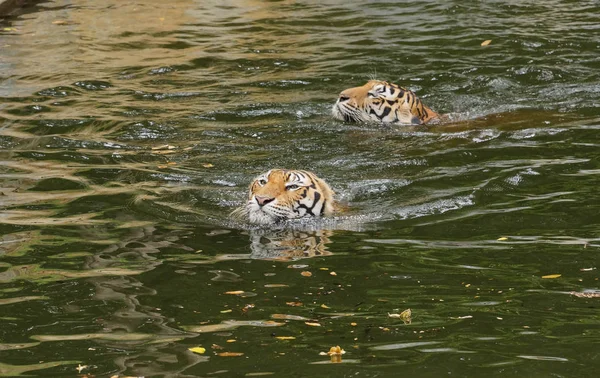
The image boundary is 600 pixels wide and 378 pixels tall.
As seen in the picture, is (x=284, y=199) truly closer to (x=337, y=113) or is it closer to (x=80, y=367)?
(x=80, y=367)

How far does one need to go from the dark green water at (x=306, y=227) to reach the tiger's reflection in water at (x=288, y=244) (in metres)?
0.02

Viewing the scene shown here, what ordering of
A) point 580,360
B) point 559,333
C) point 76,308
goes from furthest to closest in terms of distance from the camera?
point 76,308 < point 559,333 < point 580,360

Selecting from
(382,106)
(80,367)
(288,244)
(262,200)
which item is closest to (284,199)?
(262,200)

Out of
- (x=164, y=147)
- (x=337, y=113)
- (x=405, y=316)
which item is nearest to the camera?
(x=405, y=316)

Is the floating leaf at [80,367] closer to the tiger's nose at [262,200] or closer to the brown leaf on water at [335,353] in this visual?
the brown leaf on water at [335,353]

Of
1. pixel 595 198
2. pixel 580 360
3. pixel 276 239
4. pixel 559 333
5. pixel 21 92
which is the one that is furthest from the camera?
pixel 21 92

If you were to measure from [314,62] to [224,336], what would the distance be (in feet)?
25.7

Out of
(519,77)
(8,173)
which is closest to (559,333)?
(8,173)

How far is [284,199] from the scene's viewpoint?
6.04 m

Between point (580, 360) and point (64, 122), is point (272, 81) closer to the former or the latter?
point (64, 122)

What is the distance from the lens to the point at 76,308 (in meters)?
4.39

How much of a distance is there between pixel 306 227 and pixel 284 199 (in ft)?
0.69

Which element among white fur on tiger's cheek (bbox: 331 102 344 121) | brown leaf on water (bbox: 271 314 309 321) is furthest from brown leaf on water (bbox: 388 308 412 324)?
white fur on tiger's cheek (bbox: 331 102 344 121)

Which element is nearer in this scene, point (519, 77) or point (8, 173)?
point (8, 173)
